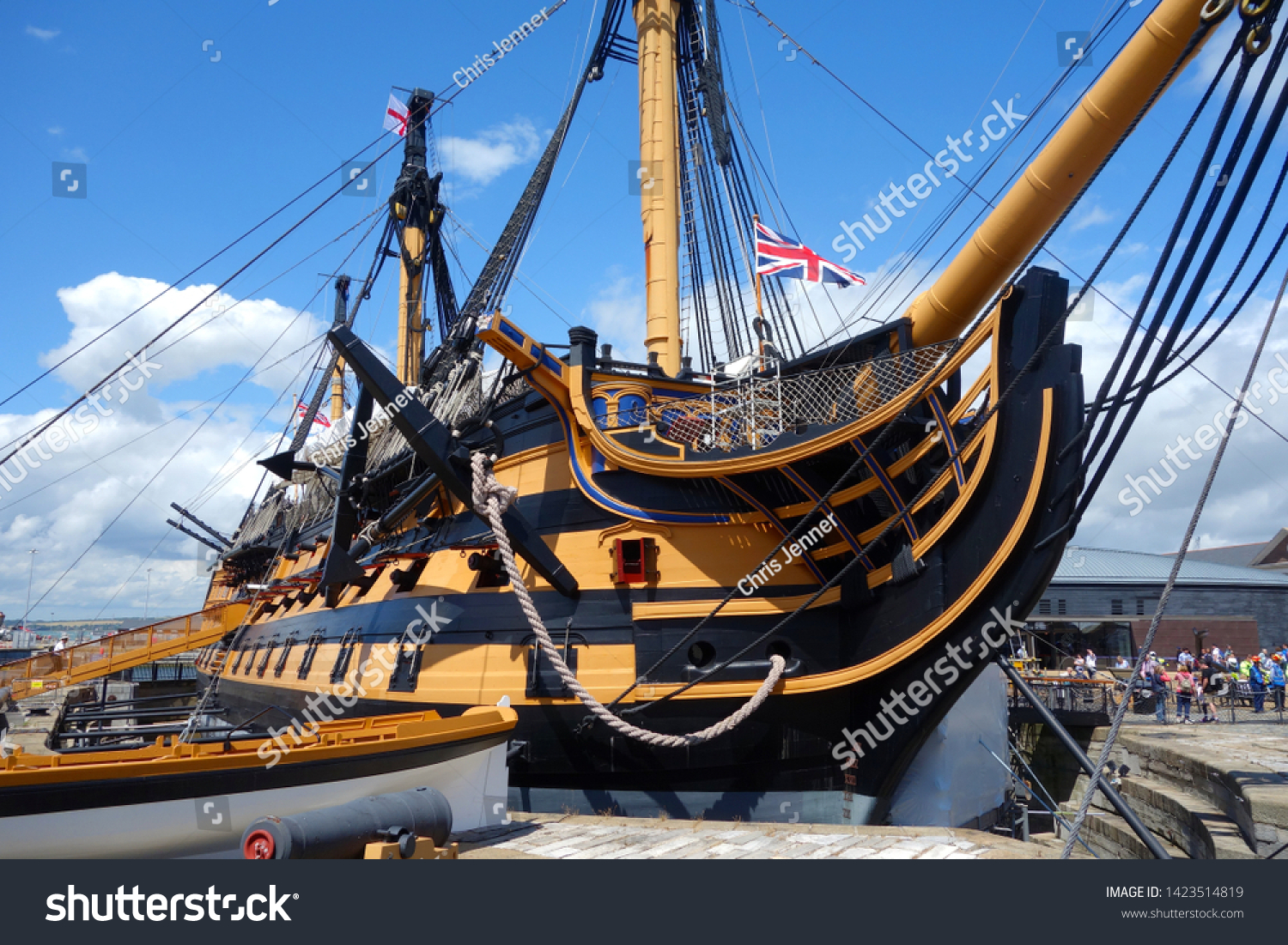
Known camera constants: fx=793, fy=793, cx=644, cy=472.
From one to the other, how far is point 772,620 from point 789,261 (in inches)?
179

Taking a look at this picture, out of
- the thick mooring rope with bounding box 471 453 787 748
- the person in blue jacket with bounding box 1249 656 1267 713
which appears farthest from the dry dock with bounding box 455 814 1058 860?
the person in blue jacket with bounding box 1249 656 1267 713

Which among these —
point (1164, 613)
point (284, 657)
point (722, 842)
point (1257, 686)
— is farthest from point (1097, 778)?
point (1164, 613)

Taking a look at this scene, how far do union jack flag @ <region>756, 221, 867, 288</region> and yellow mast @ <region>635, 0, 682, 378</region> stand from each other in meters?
2.76

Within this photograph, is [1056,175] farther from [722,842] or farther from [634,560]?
[722,842]

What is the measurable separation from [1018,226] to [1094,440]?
2.13m

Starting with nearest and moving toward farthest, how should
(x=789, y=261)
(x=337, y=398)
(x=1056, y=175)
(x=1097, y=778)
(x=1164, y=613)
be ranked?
(x=1097, y=778)
(x=1056, y=175)
(x=789, y=261)
(x=1164, y=613)
(x=337, y=398)

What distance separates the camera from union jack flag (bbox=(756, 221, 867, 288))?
10.1 m

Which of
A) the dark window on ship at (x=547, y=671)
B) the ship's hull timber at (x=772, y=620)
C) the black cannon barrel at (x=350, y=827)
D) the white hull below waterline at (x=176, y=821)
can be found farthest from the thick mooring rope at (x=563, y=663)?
the black cannon barrel at (x=350, y=827)

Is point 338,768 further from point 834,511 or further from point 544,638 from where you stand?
point 834,511

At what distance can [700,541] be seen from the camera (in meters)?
9.40

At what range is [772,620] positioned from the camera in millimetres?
8984

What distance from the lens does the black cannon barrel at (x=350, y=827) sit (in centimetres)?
492

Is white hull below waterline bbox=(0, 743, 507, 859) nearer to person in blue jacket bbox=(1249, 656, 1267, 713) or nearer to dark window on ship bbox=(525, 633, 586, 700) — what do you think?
dark window on ship bbox=(525, 633, 586, 700)
